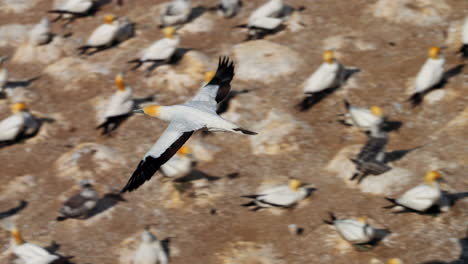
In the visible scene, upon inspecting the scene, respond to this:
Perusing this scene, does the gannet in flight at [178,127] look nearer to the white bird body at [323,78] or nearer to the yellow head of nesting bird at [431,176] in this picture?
the yellow head of nesting bird at [431,176]

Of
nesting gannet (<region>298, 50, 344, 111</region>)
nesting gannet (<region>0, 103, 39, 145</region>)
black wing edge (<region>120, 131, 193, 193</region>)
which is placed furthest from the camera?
nesting gannet (<region>0, 103, 39, 145</region>)

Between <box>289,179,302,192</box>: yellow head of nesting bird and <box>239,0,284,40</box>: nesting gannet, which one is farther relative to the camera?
<box>239,0,284,40</box>: nesting gannet

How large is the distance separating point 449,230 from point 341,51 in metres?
7.74

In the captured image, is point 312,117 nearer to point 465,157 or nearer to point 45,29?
point 465,157

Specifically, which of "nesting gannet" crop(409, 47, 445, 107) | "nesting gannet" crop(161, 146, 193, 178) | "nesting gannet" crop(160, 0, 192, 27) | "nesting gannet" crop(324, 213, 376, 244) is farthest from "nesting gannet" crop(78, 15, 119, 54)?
"nesting gannet" crop(324, 213, 376, 244)

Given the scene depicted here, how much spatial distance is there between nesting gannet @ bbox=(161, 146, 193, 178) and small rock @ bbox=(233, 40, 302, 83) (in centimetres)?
434

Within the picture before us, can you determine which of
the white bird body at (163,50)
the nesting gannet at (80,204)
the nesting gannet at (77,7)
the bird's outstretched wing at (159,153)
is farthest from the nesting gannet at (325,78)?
the nesting gannet at (77,7)

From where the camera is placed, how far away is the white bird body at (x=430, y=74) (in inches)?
642

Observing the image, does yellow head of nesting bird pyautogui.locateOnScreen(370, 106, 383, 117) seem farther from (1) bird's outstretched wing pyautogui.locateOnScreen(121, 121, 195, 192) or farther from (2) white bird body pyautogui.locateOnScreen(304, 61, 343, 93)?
(1) bird's outstretched wing pyautogui.locateOnScreen(121, 121, 195, 192)

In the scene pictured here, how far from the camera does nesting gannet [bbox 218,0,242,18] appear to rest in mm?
21641

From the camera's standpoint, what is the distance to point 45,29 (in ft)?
71.7

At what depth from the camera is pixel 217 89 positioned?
13.2 m

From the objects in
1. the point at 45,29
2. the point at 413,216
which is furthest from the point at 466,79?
the point at 45,29

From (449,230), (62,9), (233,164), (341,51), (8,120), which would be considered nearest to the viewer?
(449,230)
